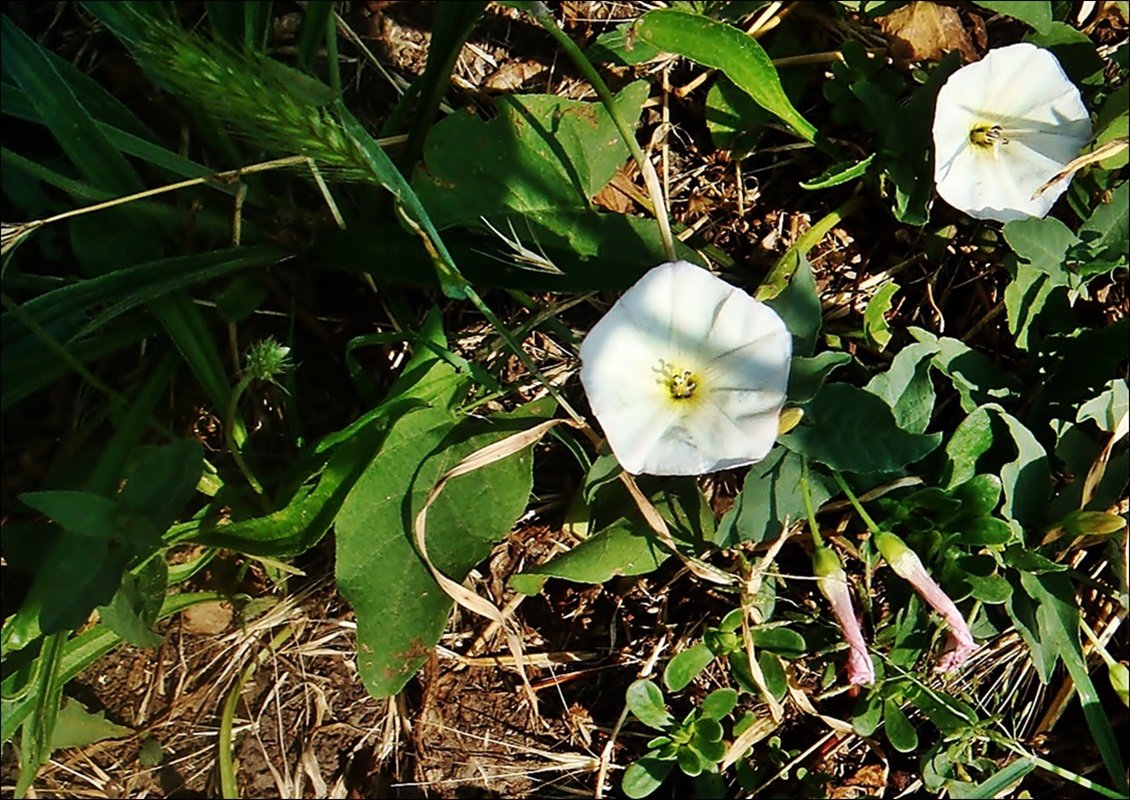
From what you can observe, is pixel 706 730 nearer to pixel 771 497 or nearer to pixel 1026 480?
pixel 771 497

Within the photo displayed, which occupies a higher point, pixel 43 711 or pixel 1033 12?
pixel 1033 12

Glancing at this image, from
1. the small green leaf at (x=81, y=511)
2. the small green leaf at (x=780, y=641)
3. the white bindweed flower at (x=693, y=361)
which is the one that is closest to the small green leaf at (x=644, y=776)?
the small green leaf at (x=780, y=641)

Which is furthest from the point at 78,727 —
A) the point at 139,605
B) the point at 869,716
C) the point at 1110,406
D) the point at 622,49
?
the point at 1110,406

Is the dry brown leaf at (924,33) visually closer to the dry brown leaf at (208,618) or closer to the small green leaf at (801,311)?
the small green leaf at (801,311)

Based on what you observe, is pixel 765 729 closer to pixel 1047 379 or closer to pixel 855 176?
pixel 1047 379

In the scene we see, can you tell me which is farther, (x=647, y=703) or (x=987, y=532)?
(x=647, y=703)

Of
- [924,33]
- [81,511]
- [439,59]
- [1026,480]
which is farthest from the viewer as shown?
[924,33]
